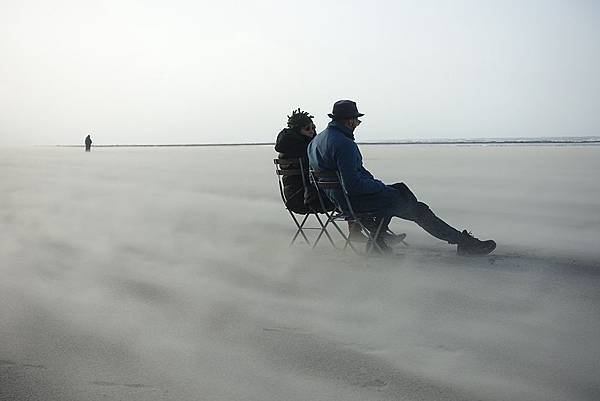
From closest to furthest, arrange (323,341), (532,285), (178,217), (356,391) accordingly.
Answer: (356,391) → (323,341) → (532,285) → (178,217)

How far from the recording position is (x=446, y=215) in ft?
37.3

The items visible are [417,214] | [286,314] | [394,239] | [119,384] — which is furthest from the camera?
[394,239]

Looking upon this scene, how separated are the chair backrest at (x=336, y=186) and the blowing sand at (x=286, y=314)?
0.52 meters

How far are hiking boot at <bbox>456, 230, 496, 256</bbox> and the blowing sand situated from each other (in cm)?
12

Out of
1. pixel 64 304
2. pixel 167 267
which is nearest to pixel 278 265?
pixel 167 267

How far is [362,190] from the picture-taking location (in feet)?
24.3

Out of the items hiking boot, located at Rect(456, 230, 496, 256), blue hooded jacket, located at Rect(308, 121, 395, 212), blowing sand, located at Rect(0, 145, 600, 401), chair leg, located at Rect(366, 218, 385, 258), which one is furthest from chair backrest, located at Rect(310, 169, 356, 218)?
hiking boot, located at Rect(456, 230, 496, 256)

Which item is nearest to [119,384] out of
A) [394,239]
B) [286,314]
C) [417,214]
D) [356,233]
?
[286,314]

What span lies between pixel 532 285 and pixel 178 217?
6463 millimetres

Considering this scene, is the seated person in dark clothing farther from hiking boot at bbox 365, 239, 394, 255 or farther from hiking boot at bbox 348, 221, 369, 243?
hiking boot at bbox 365, 239, 394, 255

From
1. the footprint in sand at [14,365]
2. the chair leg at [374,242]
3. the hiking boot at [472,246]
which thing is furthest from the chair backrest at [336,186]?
the footprint in sand at [14,365]

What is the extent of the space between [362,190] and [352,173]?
209 mm

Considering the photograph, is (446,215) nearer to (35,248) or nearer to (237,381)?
(35,248)

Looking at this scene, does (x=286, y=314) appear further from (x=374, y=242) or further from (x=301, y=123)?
(x=301, y=123)
